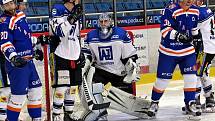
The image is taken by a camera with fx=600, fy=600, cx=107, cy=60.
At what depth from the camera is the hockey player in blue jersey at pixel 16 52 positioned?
4.37 m

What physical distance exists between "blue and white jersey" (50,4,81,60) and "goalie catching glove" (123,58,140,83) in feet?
1.69

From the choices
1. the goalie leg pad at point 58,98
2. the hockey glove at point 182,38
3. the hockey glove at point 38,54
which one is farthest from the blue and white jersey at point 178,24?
the hockey glove at point 38,54

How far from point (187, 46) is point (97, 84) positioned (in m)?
0.86

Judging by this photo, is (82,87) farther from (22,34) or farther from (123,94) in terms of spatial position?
(22,34)

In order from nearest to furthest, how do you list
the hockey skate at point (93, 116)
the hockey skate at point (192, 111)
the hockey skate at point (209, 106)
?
1. the hockey skate at point (192, 111)
2. the hockey skate at point (93, 116)
3. the hockey skate at point (209, 106)

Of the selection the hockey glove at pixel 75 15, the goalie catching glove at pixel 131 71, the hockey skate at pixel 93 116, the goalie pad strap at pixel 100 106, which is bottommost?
the hockey skate at pixel 93 116

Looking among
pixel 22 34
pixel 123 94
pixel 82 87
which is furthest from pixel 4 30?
pixel 123 94

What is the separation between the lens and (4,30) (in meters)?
4.38

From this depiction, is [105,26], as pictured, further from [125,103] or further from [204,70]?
[204,70]

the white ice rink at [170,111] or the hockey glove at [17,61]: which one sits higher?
the hockey glove at [17,61]

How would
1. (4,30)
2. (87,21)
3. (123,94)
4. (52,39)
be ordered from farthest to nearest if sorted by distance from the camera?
(87,21) → (123,94) → (52,39) → (4,30)

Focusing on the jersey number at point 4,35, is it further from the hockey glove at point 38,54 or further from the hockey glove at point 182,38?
the hockey glove at point 182,38

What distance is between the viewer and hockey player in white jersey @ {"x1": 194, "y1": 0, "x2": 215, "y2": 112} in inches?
225

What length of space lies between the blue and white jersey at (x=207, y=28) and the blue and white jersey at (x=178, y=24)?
20.6 inches
